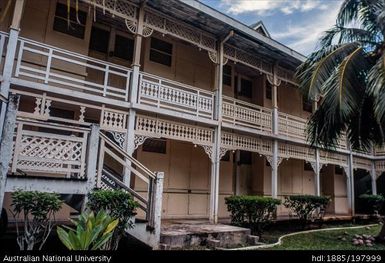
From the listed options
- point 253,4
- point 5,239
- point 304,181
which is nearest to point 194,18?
point 253,4

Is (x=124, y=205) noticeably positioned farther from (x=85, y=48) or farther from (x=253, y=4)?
(x=85, y=48)

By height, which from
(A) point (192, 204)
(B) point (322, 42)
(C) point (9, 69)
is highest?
(B) point (322, 42)

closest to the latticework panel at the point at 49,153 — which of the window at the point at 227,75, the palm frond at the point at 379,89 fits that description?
the palm frond at the point at 379,89

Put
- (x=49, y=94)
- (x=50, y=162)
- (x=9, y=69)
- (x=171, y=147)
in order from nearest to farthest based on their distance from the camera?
(x=50, y=162) → (x=9, y=69) → (x=49, y=94) → (x=171, y=147)

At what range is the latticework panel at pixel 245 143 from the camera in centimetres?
1233

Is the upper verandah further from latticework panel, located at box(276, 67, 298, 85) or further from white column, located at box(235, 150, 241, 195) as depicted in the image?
white column, located at box(235, 150, 241, 195)

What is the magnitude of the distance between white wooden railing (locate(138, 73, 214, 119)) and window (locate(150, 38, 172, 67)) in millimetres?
1815

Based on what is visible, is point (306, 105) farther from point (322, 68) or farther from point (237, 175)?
point (322, 68)

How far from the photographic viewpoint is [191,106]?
1141cm

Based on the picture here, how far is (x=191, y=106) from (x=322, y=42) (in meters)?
5.20

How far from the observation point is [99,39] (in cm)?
1174

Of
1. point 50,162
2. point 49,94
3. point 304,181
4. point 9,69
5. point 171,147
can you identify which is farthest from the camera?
point 304,181

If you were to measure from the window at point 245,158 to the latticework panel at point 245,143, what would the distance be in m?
2.28

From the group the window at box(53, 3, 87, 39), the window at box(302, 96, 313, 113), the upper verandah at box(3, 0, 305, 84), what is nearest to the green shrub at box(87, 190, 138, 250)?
the upper verandah at box(3, 0, 305, 84)
